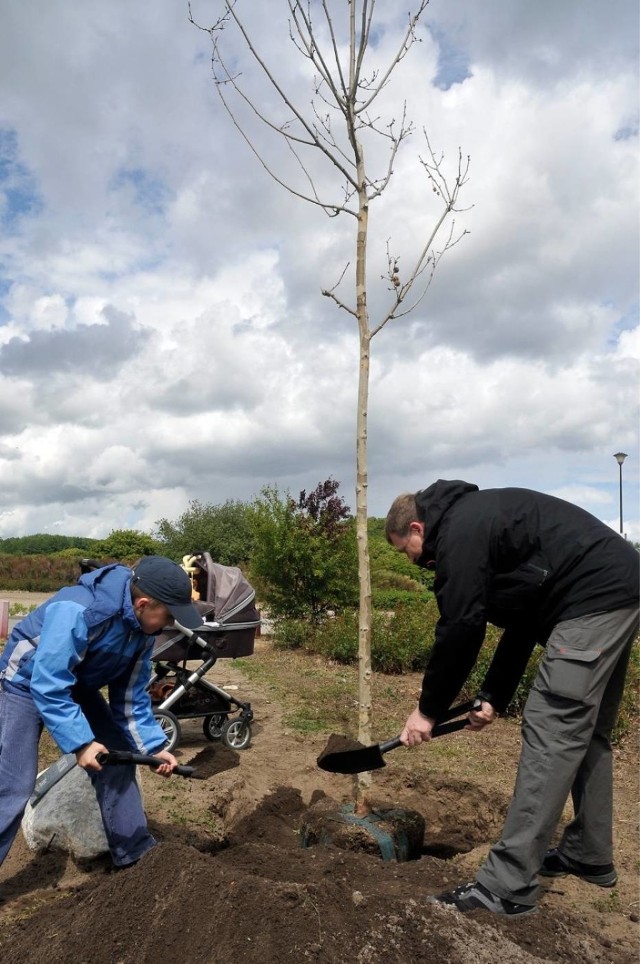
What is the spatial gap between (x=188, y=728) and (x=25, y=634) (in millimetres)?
3718

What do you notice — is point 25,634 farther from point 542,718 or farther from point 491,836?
point 491,836

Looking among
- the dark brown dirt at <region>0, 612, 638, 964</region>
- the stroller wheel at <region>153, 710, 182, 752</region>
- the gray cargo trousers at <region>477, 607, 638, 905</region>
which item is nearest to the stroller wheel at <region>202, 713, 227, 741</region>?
the stroller wheel at <region>153, 710, 182, 752</region>

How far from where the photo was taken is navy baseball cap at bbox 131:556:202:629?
331cm

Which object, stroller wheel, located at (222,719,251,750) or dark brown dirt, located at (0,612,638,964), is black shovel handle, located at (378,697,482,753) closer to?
dark brown dirt, located at (0,612,638,964)

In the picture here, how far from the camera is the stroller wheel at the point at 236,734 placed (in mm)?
5775

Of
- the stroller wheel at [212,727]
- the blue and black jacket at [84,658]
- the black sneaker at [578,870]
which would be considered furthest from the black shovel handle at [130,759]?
the stroller wheel at [212,727]

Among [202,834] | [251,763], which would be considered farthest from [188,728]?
[202,834]

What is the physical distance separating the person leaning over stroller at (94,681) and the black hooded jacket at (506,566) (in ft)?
3.58

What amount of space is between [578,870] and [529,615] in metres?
1.22

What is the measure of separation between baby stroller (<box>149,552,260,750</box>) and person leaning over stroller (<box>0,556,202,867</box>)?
1719 millimetres

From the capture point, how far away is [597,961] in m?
2.55

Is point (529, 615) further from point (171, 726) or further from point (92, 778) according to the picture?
point (171, 726)

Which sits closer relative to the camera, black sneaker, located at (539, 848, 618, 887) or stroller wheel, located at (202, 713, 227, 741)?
black sneaker, located at (539, 848, 618, 887)

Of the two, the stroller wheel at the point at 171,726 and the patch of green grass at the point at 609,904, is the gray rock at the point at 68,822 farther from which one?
the patch of green grass at the point at 609,904
